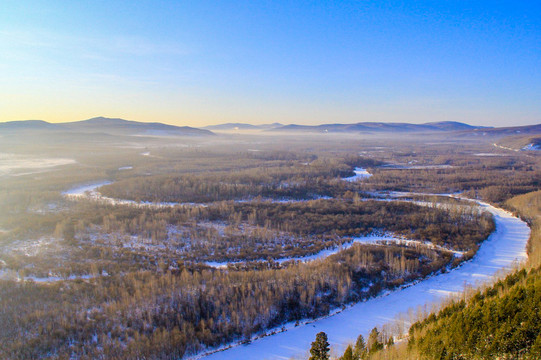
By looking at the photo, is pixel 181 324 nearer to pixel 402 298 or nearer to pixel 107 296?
pixel 107 296

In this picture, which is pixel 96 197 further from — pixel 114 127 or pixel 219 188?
pixel 114 127

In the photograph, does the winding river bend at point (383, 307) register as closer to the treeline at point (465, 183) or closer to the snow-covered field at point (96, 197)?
the treeline at point (465, 183)

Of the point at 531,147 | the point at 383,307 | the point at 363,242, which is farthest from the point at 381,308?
the point at 531,147

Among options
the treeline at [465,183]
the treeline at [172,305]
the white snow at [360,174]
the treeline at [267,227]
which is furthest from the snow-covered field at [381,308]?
the white snow at [360,174]

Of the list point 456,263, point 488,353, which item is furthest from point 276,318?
point 456,263

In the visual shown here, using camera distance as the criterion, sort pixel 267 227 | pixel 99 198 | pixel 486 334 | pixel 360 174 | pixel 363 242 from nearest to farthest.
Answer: pixel 486 334 < pixel 363 242 < pixel 267 227 < pixel 99 198 < pixel 360 174

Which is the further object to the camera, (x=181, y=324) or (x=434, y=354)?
(x=181, y=324)

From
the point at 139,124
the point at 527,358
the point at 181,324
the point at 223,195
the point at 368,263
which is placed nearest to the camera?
the point at 527,358
